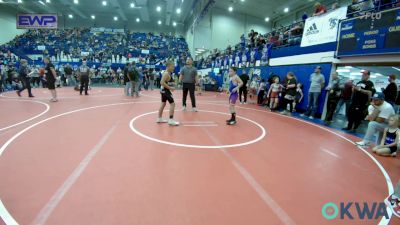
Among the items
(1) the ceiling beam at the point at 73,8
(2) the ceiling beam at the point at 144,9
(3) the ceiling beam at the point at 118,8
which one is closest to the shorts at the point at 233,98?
(2) the ceiling beam at the point at 144,9

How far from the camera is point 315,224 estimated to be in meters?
2.58

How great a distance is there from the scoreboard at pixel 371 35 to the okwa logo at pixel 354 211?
18.7 feet

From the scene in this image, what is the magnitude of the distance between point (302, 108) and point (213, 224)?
9281mm

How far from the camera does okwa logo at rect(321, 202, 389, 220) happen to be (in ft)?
9.12

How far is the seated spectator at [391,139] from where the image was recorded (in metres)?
4.98

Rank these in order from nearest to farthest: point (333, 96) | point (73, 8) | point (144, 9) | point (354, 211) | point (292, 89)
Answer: point (354, 211) → point (333, 96) → point (292, 89) → point (144, 9) → point (73, 8)

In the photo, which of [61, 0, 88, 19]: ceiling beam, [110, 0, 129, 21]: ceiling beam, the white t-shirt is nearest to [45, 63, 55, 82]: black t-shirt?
the white t-shirt

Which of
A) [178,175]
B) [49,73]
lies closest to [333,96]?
[178,175]

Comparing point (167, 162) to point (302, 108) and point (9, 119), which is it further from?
point (302, 108)

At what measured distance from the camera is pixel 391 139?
5078 mm

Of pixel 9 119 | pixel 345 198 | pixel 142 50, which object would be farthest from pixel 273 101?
pixel 142 50

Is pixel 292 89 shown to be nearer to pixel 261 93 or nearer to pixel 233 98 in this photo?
pixel 261 93

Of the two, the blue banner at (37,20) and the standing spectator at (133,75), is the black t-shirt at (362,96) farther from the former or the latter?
the blue banner at (37,20)

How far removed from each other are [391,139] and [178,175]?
470 centimetres
